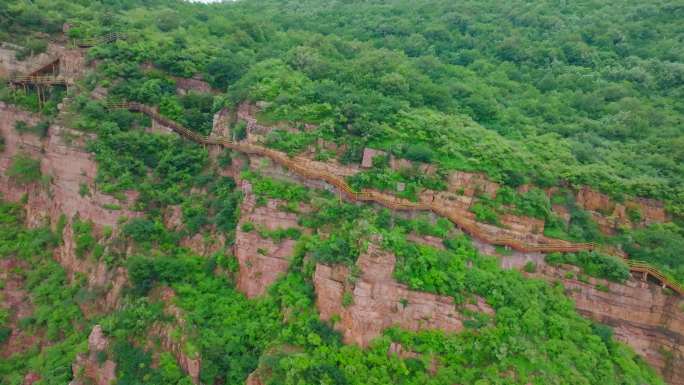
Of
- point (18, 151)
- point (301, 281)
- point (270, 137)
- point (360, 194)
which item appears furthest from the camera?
point (18, 151)

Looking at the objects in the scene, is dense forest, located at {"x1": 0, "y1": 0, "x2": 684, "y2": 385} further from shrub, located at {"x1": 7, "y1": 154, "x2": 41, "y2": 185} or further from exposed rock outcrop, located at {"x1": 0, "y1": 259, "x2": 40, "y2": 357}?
exposed rock outcrop, located at {"x1": 0, "y1": 259, "x2": 40, "y2": 357}

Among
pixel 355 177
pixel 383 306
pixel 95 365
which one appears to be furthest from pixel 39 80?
pixel 383 306

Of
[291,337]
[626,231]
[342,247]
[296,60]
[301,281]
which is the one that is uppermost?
[296,60]

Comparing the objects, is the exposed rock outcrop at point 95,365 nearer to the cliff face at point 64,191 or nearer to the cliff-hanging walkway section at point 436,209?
the cliff face at point 64,191

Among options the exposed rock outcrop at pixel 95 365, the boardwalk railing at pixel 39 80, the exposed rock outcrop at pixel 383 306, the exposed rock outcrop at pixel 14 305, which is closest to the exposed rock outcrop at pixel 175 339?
the exposed rock outcrop at pixel 95 365

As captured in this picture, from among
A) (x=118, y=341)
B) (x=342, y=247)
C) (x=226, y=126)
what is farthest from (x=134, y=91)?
(x=342, y=247)

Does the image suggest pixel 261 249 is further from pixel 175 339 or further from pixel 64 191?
pixel 64 191

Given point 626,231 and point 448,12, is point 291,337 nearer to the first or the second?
point 626,231
